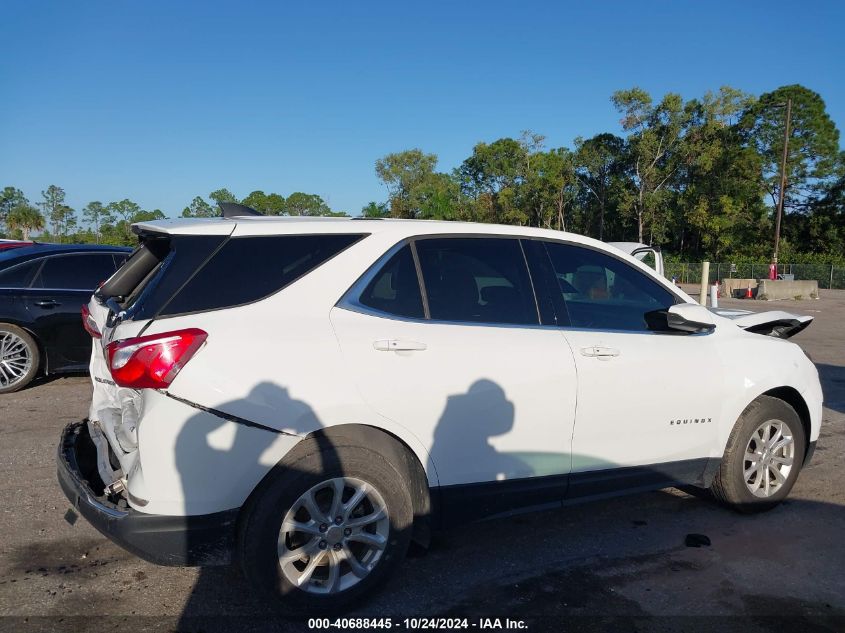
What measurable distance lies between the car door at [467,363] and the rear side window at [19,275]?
5974 mm

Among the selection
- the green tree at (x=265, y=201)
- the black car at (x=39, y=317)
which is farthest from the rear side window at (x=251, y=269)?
the green tree at (x=265, y=201)

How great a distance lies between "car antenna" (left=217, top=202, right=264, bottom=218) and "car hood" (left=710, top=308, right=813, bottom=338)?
3234 mm

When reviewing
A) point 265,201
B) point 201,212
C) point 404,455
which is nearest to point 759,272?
point 265,201

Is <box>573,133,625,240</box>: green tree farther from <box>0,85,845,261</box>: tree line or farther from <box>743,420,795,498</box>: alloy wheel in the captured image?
<box>743,420,795,498</box>: alloy wheel

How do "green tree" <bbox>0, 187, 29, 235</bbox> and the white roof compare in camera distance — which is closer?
the white roof

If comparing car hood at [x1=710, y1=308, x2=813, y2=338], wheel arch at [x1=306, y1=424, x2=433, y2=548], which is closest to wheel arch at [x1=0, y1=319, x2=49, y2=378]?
wheel arch at [x1=306, y1=424, x2=433, y2=548]

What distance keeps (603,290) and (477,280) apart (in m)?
1.00

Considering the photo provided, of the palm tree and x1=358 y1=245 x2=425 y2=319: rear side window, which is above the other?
the palm tree

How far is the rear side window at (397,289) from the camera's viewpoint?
322cm

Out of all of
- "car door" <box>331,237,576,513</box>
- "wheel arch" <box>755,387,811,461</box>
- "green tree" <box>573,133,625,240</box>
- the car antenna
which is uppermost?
"green tree" <box>573,133,625,240</box>

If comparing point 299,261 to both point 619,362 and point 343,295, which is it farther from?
point 619,362

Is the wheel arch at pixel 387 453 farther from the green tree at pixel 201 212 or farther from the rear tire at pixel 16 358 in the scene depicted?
the rear tire at pixel 16 358

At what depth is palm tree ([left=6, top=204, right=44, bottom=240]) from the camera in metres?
69.3

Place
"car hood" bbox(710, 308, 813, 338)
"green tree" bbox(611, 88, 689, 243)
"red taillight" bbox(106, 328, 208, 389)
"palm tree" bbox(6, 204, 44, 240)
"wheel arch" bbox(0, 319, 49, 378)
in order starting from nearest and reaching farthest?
"red taillight" bbox(106, 328, 208, 389)
"car hood" bbox(710, 308, 813, 338)
"wheel arch" bbox(0, 319, 49, 378)
"green tree" bbox(611, 88, 689, 243)
"palm tree" bbox(6, 204, 44, 240)
